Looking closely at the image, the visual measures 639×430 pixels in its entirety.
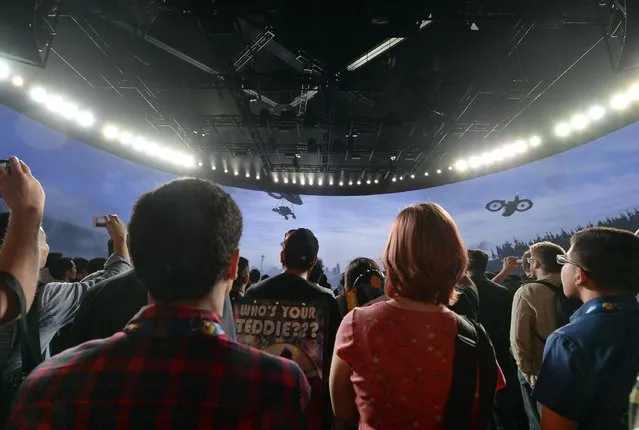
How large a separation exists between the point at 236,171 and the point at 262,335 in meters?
11.7

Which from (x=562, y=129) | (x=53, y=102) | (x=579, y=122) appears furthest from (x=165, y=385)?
(x=562, y=129)

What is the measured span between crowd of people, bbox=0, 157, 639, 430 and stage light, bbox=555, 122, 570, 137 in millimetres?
9373

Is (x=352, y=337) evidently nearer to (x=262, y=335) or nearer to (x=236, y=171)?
(x=262, y=335)

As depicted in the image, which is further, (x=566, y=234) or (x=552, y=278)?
(x=566, y=234)

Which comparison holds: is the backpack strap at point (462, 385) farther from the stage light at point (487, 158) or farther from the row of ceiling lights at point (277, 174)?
the stage light at point (487, 158)

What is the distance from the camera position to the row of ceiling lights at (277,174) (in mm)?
7426

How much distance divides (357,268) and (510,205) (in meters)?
12.9

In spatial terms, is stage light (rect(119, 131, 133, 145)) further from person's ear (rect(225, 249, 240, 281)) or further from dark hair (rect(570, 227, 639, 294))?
dark hair (rect(570, 227, 639, 294))

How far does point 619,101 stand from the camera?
7.62 metres

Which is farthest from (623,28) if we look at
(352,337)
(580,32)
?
(352,337)

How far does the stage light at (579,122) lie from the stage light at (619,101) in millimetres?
789

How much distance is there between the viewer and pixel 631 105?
24.6ft

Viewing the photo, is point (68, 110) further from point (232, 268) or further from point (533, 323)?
point (533, 323)

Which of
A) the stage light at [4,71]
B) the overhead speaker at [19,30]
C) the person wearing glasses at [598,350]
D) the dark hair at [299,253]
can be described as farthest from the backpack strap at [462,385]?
the stage light at [4,71]
